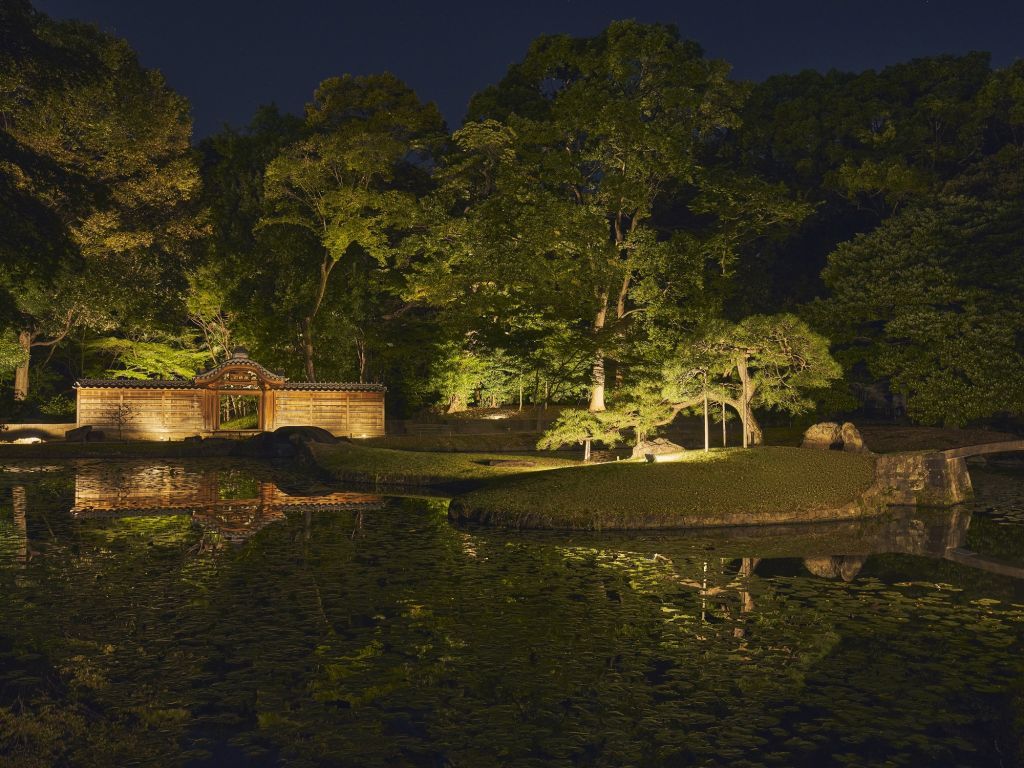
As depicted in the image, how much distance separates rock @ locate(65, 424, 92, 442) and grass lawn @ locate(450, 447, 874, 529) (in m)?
27.3

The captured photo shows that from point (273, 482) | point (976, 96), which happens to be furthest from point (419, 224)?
point (976, 96)

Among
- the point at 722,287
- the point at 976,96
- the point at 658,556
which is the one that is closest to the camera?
the point at 658,556

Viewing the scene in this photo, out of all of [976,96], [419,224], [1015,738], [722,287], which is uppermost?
[976,96]

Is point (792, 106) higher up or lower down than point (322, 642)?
higher up

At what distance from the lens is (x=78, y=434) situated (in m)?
42.3

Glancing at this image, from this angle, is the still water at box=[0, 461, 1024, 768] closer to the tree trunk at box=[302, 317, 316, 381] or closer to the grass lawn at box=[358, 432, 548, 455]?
the grass lawn at box=[358, 432, 548, 455]

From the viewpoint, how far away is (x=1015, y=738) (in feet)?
25.8

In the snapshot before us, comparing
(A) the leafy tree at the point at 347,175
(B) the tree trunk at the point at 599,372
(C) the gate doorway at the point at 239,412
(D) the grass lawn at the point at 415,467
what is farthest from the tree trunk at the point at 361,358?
(D) the grass lawn at the point at 415,467

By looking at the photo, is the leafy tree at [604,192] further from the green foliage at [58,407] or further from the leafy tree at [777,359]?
the green foliage at [58,407]

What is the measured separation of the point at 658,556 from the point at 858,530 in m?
5.63

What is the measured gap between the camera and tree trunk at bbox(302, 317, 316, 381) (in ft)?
160

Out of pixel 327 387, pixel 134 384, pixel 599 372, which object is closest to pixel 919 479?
pixel 599 372

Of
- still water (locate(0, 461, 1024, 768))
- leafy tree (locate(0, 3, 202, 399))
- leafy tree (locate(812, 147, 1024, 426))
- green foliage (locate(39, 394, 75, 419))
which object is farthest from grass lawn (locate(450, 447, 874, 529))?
green foliage (locate(39, 394, 75, 419))

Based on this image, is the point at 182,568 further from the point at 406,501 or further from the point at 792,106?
the point at 792,106
